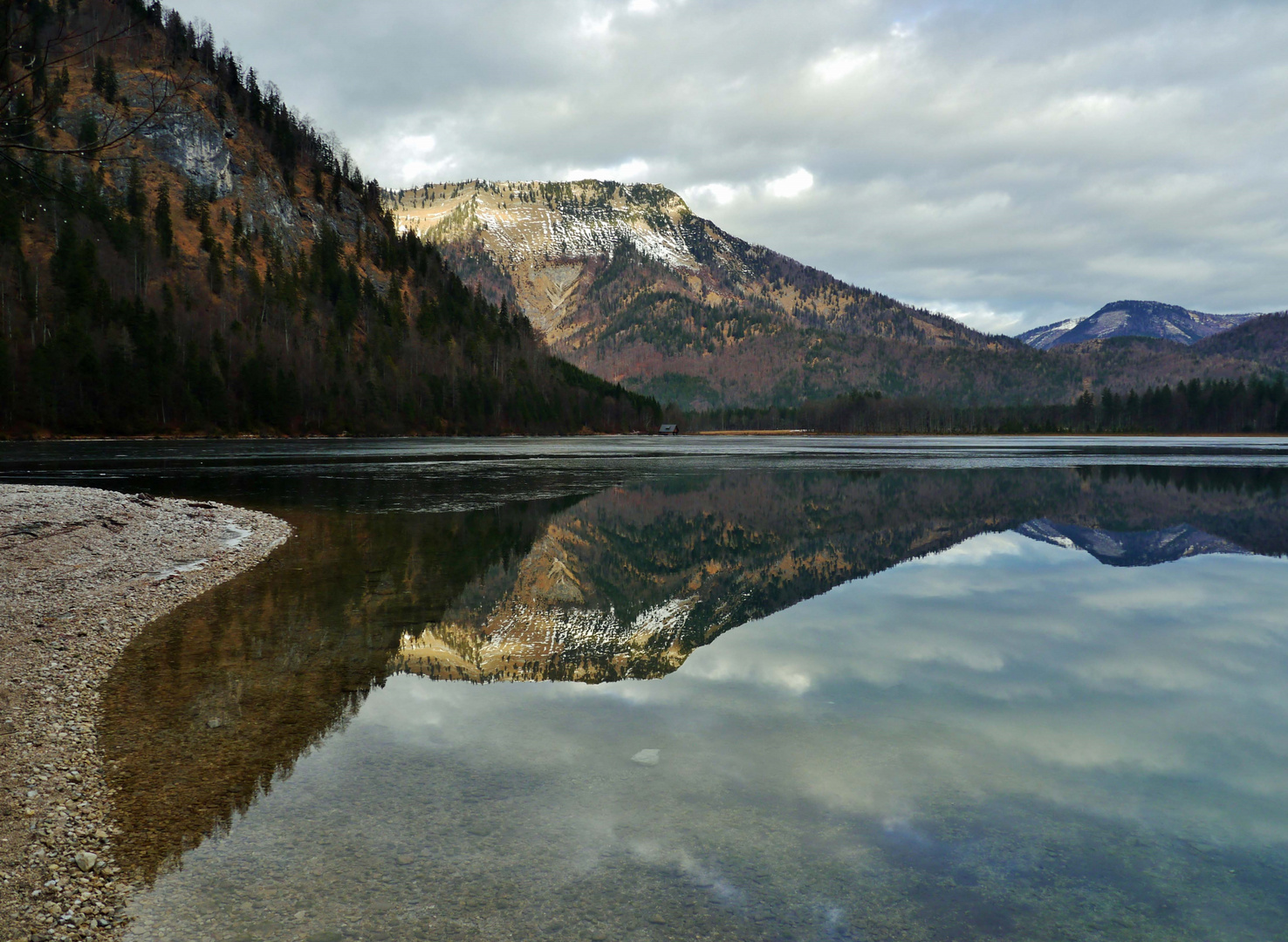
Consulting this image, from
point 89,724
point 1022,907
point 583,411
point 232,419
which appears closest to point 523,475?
point 89,724

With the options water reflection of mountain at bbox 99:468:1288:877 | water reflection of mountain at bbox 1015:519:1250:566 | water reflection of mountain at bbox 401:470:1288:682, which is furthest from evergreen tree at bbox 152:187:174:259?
water reflection of mountain at bbox 1015:519:1250:566

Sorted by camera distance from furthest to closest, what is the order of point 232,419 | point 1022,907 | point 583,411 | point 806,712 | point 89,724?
point 583,411 → point 232,419 → point 806,712 → point 89,724 → point 1022,907

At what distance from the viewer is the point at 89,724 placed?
836 cm

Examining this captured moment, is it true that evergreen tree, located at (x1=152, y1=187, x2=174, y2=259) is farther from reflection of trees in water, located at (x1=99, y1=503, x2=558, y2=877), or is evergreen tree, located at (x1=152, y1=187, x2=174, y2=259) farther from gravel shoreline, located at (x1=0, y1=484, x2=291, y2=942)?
reflection of trees in water, located at (x1=99, y1=503, x2=558, y2=877)

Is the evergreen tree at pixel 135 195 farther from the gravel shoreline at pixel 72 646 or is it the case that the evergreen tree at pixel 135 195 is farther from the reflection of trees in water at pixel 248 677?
the reflection of trees in water at pixel 248 677

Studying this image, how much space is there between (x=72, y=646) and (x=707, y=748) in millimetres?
9830

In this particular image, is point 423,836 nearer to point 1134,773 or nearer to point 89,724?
point 89,724

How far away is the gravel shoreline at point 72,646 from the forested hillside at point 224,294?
7792 centimetres

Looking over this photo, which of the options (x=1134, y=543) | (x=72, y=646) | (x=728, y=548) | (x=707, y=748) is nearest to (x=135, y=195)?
(x=728, y=548)

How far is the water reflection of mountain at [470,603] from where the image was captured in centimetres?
801

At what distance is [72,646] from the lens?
11.3 metres

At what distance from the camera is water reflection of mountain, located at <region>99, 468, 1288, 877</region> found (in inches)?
315

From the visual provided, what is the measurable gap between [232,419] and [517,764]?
123 m

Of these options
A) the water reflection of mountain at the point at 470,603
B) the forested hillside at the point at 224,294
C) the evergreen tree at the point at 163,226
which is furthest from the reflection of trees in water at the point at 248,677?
the evergreen tree at the point at 163,226
